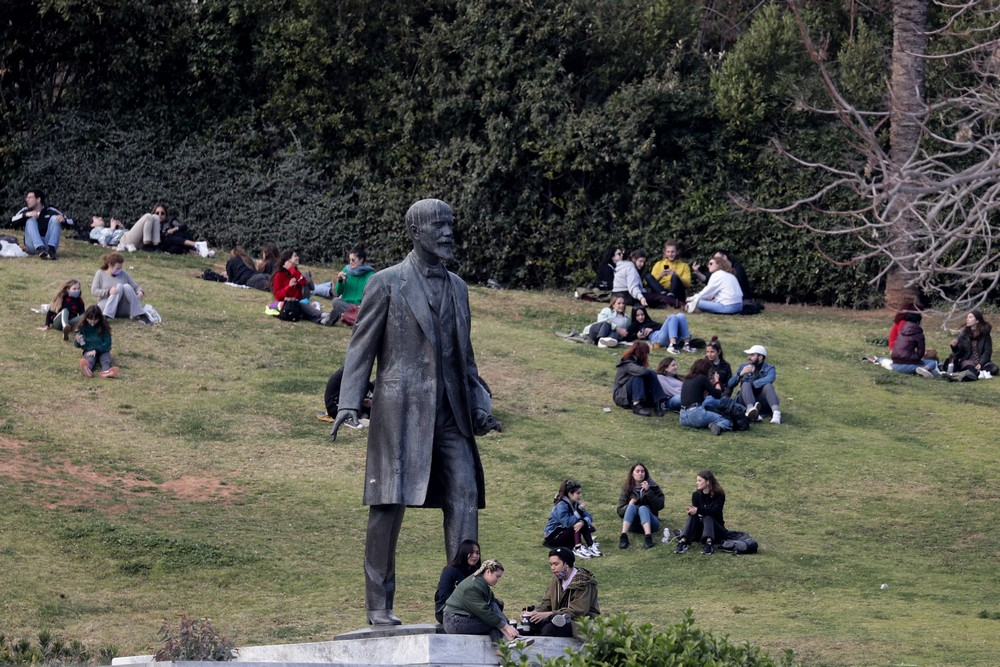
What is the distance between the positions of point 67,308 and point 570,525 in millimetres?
8745

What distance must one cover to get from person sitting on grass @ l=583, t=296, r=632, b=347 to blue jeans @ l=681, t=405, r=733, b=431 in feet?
12.0

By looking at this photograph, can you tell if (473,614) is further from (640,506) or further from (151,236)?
(151,236)

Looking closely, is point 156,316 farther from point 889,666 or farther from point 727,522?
point 889,666

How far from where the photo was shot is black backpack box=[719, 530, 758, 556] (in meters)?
16.4

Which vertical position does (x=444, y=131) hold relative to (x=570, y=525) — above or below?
above

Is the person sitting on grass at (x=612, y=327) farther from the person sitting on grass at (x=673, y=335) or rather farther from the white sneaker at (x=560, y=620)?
the white sneaker at (x=560, y=620)

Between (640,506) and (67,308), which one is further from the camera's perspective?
(67,308)

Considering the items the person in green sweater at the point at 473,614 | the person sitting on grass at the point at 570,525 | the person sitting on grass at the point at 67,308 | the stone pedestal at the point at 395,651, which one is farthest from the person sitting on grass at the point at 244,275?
the person in green sweater at the point at 473,614

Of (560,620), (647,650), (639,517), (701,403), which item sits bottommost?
(639,517)

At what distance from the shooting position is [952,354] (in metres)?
24.3

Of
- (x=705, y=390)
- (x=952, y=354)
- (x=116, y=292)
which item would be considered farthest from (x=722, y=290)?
(x=116, y=292)

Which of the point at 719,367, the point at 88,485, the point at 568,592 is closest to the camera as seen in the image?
the point at 568,592

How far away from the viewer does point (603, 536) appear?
1702 centimetres

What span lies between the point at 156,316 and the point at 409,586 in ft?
32.5
